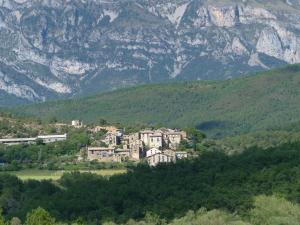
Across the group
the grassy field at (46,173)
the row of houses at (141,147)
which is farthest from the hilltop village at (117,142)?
the grassy field at (46,173)

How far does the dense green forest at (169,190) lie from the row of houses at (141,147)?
1829 centimetres

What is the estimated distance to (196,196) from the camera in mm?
99500

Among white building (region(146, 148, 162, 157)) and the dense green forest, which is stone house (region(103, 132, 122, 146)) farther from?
the dense green forest

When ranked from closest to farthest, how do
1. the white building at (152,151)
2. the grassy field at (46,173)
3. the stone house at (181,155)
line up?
the grassy field at (46,173) → the stone house at (181,155) → the white building at (152,151)

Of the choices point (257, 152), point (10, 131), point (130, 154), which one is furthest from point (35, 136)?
point (257, 152)

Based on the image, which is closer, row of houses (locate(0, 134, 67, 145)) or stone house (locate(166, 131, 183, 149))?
stone house (locate(166, 131, 183, 149))

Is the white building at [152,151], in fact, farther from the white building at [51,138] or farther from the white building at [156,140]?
the white building at [51,138]

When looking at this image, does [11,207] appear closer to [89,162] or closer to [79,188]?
[79,188]

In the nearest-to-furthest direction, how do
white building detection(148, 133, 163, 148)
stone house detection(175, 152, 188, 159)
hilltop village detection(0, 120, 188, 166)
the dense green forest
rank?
the dense green forest, stone house detection(175, 152, 188, 159), hilltop village detection(0, 120, 188, 166), white building detection(148, 133, 163, 148)

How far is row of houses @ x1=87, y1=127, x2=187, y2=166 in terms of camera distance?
138375 millimetres

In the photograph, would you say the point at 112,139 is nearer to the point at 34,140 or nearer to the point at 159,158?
the point at 34,140

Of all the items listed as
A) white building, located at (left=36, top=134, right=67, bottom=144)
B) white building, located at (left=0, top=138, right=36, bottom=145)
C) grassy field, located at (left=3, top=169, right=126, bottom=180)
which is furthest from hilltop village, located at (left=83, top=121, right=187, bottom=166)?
white building, located at (left=0, top=138, right=36, bottom=145)

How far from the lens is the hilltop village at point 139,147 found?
138 metres

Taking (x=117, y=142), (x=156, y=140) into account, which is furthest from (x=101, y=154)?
(x=156, y=140)
